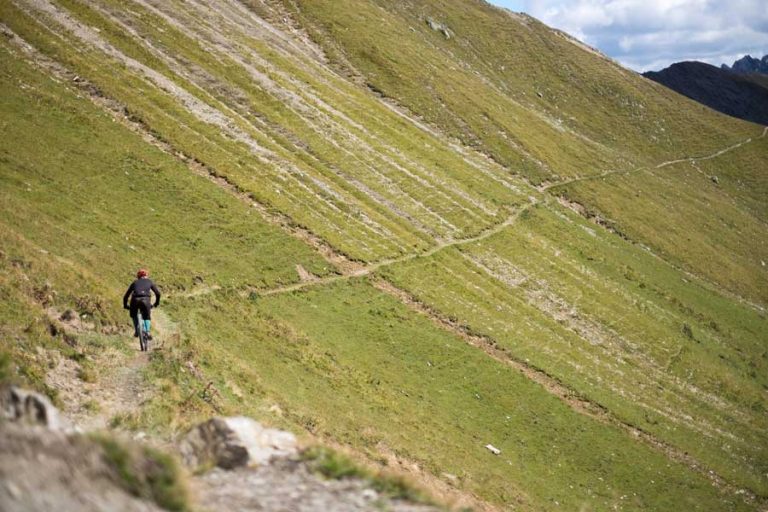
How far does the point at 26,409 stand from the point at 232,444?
14.6 ft

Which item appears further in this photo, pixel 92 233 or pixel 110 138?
pixel 110 138

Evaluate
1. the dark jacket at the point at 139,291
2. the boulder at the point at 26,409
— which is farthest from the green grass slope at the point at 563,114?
the boulder at the point at 26,409

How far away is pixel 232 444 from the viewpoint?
14531 millimetres

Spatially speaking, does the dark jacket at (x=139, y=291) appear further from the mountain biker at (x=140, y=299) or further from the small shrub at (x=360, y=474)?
the small shrub at (x=360, y=474)

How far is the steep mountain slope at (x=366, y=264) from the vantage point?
34.3 meters

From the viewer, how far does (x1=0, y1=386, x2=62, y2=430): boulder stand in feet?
40.8

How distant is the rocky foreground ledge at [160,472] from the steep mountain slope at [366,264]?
7305 millimetres

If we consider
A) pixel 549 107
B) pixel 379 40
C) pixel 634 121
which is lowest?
pixel 379 40

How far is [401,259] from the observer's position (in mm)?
62250

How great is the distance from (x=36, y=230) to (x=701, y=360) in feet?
221

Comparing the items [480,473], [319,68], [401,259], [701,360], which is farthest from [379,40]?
[480,473]

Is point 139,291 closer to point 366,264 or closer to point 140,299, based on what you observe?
point 140,299

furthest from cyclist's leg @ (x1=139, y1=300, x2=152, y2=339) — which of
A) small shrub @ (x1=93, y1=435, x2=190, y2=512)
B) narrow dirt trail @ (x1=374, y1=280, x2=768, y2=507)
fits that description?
narrow dirt trail @ (x1=374, y1=280, x2=768, y2=507)

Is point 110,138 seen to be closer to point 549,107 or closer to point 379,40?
point 379,40
